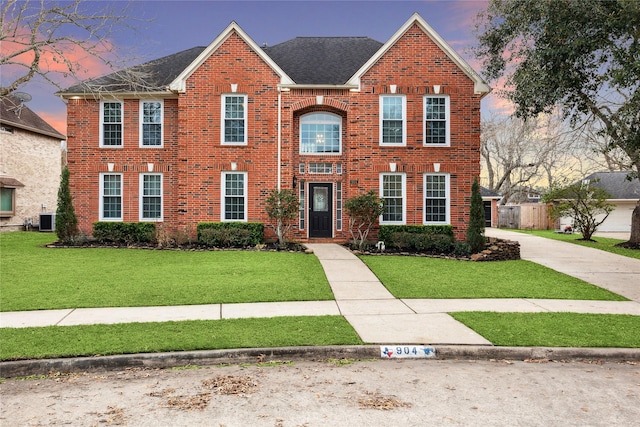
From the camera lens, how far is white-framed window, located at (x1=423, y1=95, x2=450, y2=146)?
18547 millimetres

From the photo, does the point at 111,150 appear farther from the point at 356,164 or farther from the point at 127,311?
the point at 127,311

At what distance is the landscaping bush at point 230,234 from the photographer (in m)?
17.3

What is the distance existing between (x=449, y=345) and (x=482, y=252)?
1026cm

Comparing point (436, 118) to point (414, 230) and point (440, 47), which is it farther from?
point (414, 230)

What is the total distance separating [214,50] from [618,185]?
31005mm

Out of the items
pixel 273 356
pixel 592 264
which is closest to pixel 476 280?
pixel 592 264

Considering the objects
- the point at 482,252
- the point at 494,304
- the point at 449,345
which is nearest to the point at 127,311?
the point at 449,345

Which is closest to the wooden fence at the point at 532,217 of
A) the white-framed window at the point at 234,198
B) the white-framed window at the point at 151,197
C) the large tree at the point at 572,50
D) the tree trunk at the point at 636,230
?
the tree trunk at the point at 636,230

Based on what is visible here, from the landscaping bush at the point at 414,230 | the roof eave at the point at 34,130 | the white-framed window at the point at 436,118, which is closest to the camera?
the landscaping bush at the point at 414,230

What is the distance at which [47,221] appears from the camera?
27.2 metres

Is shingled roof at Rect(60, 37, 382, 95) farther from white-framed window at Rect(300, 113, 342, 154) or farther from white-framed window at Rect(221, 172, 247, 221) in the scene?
white-framed window at Rect(221, 172, 247, 221)

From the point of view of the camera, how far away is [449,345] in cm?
617

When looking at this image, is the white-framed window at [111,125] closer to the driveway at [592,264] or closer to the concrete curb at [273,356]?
the concrete curb at [273,356]

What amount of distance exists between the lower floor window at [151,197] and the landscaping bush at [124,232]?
0.93 meters
